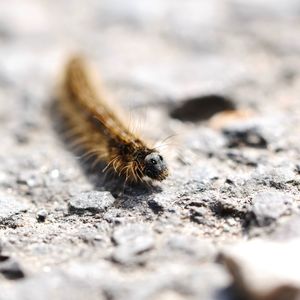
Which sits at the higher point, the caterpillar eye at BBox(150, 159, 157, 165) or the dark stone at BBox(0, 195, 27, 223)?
the caterpillar eye at BBox(150, 159, 157, 165)

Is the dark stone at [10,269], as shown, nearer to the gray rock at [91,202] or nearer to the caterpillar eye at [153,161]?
the gray rock at [91,202]

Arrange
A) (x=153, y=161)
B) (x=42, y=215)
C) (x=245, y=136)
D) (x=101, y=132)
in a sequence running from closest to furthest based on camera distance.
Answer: (x=42, y=215)
(x=153, y=161)
(x=245, y=136)
(x=101, y=132)

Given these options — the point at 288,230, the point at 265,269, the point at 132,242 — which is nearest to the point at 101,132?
the point at 132,242

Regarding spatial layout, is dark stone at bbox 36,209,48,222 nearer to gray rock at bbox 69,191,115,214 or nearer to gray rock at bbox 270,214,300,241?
gray rock at bbox 69,191,115,214

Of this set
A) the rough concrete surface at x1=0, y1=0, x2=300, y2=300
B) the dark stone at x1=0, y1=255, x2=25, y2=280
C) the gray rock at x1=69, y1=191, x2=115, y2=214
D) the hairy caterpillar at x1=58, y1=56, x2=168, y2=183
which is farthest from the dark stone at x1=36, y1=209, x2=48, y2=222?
the hairy caterpillar at x1=58, y1=56, x2=168, y2=183

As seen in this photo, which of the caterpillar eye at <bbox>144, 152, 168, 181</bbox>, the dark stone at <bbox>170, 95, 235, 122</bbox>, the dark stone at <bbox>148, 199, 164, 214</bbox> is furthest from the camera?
the dark stone at <bbox>170, 95, 235, 122</bbox>

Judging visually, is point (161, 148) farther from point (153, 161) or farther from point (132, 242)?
point (132, 242)

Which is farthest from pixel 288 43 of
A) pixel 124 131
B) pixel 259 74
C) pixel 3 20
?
pixel 3 20
